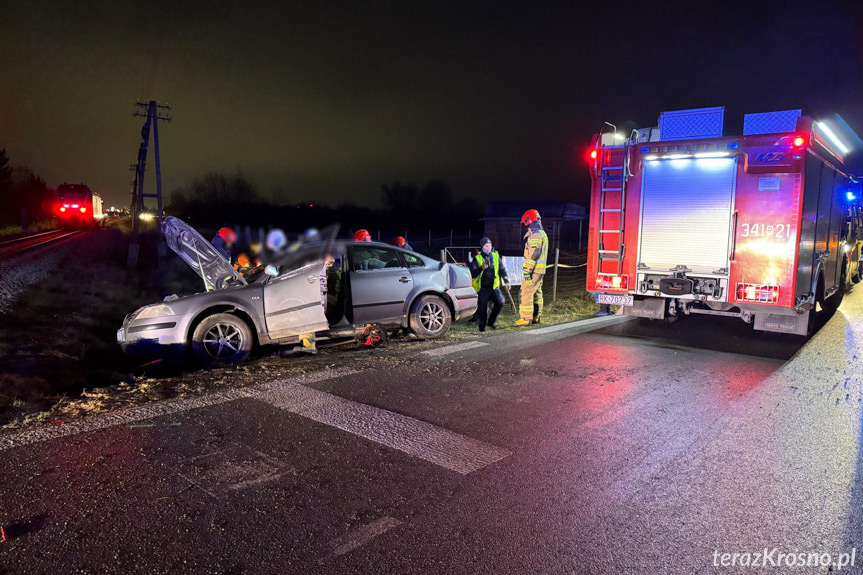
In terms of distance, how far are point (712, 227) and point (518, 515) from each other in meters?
6.52

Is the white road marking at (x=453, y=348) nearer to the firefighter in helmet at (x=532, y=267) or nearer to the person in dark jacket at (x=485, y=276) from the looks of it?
the person in dark jacket at (x=485, y=276)

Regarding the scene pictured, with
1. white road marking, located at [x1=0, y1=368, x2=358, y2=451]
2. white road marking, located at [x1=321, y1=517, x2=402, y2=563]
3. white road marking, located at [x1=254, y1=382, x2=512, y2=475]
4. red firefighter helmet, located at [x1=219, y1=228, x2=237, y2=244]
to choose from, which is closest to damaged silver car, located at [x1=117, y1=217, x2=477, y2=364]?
white road marking, located at [x1=0, y1=368, x2=358, y2=451]

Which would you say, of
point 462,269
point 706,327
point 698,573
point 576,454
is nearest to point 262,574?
point 698,573

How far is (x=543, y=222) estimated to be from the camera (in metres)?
52.3

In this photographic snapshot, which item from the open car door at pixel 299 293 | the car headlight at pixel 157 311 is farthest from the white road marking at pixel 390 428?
the car headlight at pixel 157 311

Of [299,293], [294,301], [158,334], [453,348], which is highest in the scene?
[299,293]

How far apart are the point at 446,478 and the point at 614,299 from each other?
20.3ft

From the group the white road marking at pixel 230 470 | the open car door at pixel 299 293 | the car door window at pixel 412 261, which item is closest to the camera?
the white road marking at pixel 230 470

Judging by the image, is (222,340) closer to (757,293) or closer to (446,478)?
(446,478)

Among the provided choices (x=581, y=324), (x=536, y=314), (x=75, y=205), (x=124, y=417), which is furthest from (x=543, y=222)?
(x=124, y=417)

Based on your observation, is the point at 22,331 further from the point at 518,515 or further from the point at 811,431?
the point at 811,431

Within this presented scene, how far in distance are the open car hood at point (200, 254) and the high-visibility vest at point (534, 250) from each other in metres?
4.94

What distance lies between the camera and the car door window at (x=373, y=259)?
8047mm

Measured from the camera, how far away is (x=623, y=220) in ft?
29.5
